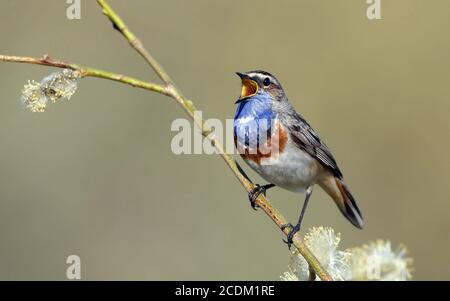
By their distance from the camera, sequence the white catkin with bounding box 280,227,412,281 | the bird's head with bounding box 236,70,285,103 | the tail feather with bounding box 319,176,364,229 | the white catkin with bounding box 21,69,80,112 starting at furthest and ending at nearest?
the tail feather with bounding box 319,176,364,229 < the bird's head with bounding box 236,70,285,103 < the white catkin with bounding box 21,69,80,112 < the white catkin with bounding box 280,227,412,281

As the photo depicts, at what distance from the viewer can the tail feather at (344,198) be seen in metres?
5.03

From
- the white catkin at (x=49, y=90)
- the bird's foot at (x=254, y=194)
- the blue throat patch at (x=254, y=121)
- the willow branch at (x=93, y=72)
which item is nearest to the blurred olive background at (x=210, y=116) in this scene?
the blue throat patch at (x=254, y=121)

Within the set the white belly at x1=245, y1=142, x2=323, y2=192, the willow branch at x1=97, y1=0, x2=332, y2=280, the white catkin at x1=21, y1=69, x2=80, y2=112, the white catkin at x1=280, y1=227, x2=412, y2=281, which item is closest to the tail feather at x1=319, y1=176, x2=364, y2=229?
the white belly at x1=245, y1=142, x2=323, y2=192

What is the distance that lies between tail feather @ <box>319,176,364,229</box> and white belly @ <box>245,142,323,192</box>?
0.74ft

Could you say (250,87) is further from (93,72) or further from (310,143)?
(93,72)

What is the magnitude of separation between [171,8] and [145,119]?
1.63 meters

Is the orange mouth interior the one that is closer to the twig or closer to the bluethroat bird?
the bluethroat bird

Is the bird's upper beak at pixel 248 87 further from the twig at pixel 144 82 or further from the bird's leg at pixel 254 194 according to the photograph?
the twig at pixel 144 82

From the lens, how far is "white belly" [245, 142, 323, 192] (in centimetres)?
457

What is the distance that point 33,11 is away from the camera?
838cm

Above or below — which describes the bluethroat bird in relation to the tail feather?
above

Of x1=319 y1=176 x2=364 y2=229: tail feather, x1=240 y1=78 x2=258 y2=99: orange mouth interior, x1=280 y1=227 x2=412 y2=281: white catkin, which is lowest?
x1=280 y1=227 x2=412 y2=281: white catkin

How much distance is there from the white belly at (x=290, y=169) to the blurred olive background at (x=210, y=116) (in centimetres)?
240

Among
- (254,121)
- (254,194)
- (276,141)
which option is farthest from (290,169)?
(254,194)
